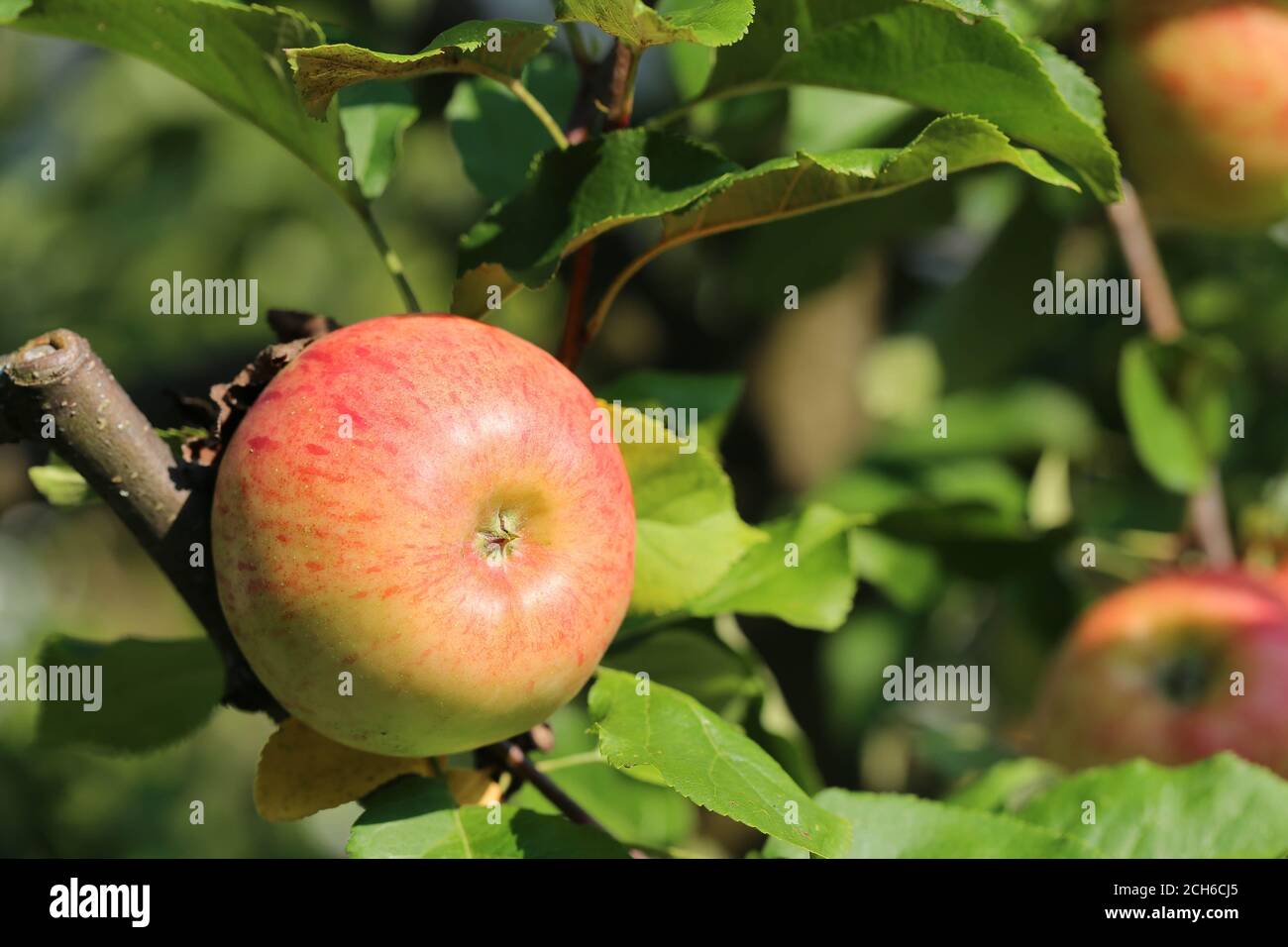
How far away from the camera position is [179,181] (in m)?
2.75

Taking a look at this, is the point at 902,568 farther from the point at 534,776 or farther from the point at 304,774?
the point at 304,774

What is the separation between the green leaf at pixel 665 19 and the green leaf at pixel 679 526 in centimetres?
25

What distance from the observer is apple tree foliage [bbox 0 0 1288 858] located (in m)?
0.67

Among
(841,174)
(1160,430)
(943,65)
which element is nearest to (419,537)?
(841,174)

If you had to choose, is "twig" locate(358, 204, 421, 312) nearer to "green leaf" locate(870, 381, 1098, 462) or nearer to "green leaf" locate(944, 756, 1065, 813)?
"green leaf" locate(944, 756, 1065, 813)

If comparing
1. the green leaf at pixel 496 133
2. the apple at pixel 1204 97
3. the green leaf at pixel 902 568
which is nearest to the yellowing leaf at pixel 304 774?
the green leaf at pixel 496 133

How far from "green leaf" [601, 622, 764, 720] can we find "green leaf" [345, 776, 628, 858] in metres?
0.18

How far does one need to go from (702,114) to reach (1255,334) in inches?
36.3

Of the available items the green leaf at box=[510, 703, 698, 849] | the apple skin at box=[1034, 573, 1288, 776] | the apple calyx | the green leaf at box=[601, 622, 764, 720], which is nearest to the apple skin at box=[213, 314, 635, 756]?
the apple calyx

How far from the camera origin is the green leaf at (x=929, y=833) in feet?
2.62

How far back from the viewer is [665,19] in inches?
24.4

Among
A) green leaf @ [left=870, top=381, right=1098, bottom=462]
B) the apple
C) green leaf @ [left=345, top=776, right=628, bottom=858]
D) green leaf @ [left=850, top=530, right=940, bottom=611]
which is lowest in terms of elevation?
green leaf @ [left=345, top=776, right=628, bottom=858]

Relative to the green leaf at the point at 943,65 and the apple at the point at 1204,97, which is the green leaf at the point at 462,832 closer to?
the green leaf at the point at 943,65
